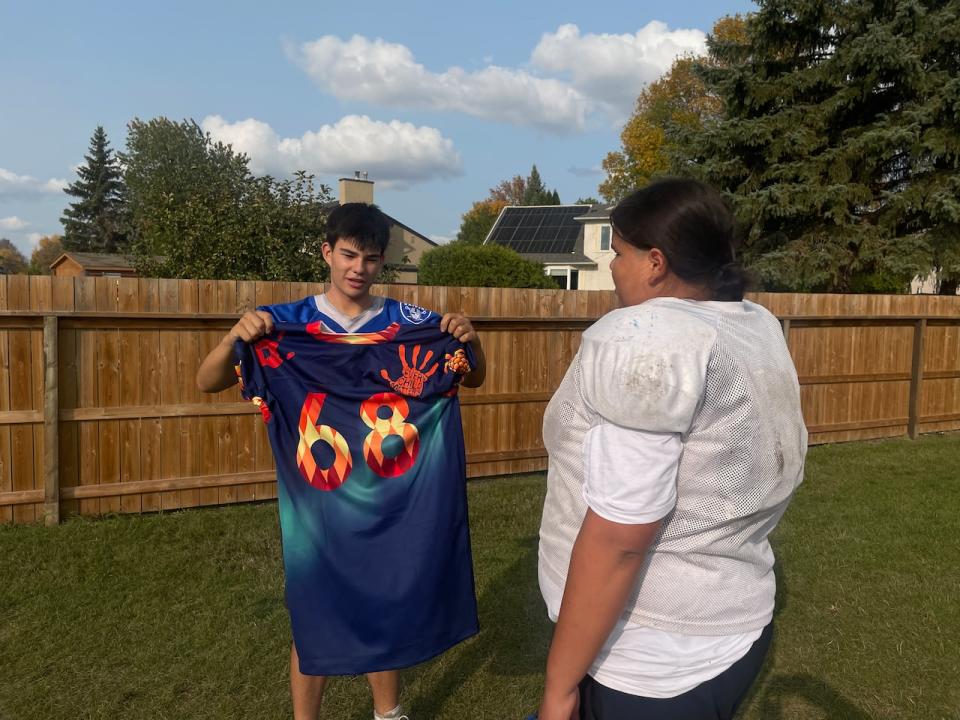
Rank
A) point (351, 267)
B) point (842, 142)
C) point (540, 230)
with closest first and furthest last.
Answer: point (351, 267), point (842, 142), point (540, 230)

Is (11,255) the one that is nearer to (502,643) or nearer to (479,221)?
(479,221)

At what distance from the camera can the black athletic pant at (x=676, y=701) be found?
1339 mm

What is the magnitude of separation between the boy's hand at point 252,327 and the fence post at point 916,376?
9.57m

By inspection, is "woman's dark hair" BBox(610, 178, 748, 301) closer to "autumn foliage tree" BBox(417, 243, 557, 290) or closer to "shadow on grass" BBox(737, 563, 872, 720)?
"shadow on grass" BBox(737, 563, 872, 720)

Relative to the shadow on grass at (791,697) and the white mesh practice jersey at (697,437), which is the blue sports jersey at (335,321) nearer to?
the white mesh practice jersey at (697,437)

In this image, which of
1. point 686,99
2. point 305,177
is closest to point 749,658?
point 305,177

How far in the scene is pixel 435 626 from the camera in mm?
2691

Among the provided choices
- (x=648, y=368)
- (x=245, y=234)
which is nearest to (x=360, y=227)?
(x=648, y=368)

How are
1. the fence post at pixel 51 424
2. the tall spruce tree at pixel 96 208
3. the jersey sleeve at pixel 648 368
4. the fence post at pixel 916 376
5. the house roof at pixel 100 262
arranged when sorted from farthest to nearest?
the tall spruce tree at pixel 96 208, the house roof at pixel 100 262, the fence post at pixel 916 376, the fence post at pixel 51 424, the jersey sleeve at pixel 648 368

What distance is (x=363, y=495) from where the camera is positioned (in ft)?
8.56

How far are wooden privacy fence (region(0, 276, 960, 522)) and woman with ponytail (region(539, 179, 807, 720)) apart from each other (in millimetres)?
5140

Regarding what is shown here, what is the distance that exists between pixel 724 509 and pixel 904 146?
17.4 meters

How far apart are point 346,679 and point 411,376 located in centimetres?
178

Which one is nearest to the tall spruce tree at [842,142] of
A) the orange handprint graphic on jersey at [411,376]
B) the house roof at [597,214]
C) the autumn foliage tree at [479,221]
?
the orange handprint graphic on jersey at [411,376]
